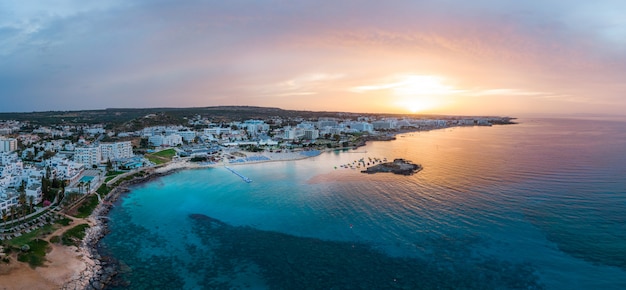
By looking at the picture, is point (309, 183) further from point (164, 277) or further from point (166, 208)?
point (164, 277)

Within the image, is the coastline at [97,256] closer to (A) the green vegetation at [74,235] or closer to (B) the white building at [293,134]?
(A) the green vegetation at [74,235]

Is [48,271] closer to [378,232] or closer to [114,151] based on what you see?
[378,232]

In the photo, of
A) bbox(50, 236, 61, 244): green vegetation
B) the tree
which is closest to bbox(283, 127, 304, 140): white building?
the tree

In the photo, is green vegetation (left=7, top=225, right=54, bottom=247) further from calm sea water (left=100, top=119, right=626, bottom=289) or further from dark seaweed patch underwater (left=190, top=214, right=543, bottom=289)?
dark seaweed patch underwater (left=190, top=214, right=543, bottom=289)

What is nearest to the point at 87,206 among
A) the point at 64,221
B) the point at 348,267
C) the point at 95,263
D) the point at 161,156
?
the point at 64,221

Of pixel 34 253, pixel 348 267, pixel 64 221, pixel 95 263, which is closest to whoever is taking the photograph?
pixel 348 267
